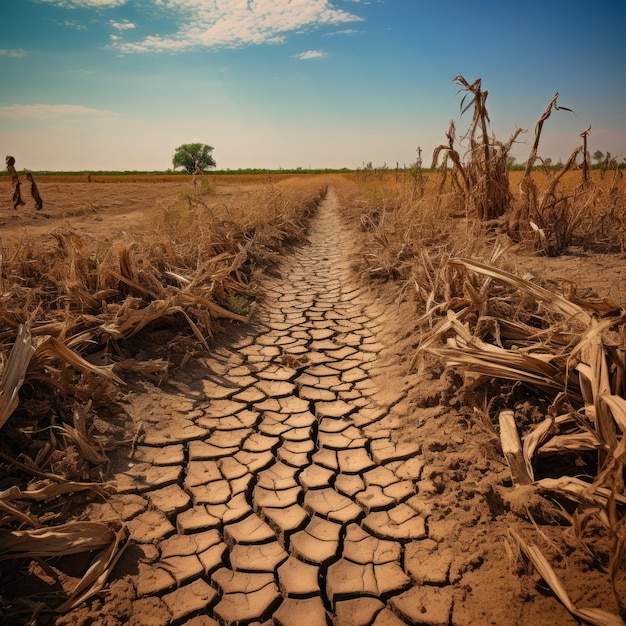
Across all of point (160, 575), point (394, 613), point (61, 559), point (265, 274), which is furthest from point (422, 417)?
point (265, 274)

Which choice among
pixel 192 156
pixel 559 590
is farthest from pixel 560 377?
pixel 192 156

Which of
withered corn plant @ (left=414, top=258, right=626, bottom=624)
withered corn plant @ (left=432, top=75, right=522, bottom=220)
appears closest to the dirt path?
withered corn plant @ (left=414, top=258, right=626, bottom=624)

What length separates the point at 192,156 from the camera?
5078 cm

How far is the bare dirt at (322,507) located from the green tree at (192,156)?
49888 millimetres

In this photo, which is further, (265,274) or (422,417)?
(265,274)

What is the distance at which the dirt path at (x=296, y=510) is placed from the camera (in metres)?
1.37

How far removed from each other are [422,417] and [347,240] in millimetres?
6018

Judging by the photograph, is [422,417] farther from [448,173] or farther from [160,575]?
[448,173]

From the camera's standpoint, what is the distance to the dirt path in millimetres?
1374

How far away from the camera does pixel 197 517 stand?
175 centimetres

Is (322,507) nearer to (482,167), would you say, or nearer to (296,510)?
(296,510)

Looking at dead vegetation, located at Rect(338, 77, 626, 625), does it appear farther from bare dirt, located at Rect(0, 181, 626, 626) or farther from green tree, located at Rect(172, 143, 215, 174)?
green tree, located at Rect(172, 143, 215, 174)

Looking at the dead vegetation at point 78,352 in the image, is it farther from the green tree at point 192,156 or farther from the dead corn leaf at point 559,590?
the green tree at point 192,156

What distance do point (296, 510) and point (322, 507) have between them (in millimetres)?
113
